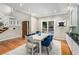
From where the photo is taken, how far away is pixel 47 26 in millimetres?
2520

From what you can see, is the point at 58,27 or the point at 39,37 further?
the point at 39,37

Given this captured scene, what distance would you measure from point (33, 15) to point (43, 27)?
0.38 metres

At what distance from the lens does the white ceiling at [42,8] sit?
7.54ft

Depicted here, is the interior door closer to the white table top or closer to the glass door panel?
the white table top

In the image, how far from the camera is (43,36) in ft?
8.51

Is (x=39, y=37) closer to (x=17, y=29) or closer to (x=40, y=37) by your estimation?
(x=40, y=37)

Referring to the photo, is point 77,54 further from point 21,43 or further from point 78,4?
point 21,43

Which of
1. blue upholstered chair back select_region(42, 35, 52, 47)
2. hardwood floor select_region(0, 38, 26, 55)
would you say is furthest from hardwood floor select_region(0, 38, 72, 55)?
blue upholstered chair back select_region(42, 35, 52, 47)

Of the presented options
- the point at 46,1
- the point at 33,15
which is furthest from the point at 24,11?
the point at 46,1

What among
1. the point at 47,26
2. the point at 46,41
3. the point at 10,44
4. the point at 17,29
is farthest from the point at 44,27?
the point at 10,44

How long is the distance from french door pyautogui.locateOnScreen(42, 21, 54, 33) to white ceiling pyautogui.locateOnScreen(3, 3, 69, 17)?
0.19 m

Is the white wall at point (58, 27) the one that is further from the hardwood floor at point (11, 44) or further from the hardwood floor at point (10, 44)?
the hardwood floor at point (10, 44)

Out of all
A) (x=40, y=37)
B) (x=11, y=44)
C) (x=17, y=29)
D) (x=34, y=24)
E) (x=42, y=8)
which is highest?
(x=42, y=8)

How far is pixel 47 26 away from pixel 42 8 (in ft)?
1.50
